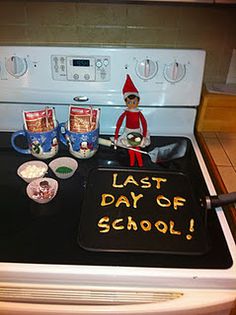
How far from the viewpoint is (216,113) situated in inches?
37.8

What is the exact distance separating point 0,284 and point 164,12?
84 cm

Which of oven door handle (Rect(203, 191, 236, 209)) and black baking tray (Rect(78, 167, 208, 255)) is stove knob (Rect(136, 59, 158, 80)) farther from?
oven door handle (Rect(203, 191, 236, 209))

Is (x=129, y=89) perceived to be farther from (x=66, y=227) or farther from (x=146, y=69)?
(x=66, y=227)

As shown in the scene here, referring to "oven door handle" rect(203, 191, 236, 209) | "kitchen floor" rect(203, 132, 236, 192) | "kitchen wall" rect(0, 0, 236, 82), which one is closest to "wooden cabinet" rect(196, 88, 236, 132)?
"kitchen floor" rect(203, 132, 236, 192)

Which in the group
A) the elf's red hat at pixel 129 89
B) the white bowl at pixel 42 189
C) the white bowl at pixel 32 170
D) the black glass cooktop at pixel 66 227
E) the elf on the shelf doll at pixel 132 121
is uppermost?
the elf's red hat at pixel 129 89

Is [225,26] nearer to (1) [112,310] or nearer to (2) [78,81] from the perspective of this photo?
(2) [78,81]

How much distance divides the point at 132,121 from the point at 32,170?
0.32 meters

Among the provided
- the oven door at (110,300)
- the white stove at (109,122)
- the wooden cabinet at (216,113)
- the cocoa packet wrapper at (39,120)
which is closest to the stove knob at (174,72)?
the white stove at (109,122)

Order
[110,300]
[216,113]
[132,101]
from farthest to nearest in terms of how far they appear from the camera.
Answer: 1. [216,113]
2. [132,101]
3. [110,300]

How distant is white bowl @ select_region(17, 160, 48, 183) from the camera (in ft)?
2.56

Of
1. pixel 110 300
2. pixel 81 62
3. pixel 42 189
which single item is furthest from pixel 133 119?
pixel 110 300

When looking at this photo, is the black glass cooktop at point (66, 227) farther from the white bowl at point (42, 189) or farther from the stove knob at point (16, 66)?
the stove knob at point (16, 66)

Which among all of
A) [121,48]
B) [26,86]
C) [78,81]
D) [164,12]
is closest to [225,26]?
[164,12]

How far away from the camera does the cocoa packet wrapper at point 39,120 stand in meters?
0.85
